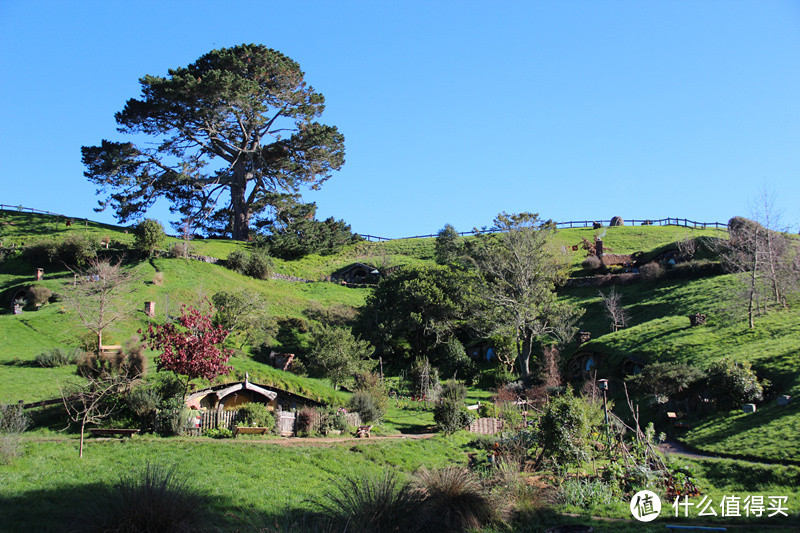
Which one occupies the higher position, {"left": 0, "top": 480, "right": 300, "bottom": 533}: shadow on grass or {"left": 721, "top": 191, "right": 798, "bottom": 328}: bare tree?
{"left": 721, "top": 191, "right": 798, "bottom": 328}: bare tree

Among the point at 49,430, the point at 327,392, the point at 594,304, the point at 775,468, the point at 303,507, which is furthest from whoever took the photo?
the point at 594,304

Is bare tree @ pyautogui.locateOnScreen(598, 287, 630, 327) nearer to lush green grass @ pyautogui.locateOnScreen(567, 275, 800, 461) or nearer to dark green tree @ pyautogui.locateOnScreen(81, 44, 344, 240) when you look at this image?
lush green grass @ pyautogui.locateOnScreen(567, 275, 800, 461)

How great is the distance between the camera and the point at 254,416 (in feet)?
75.2

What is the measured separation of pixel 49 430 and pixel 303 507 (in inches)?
448

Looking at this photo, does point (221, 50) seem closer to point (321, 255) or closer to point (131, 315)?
point (321, 255)

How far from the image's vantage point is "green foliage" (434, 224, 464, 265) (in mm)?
67875

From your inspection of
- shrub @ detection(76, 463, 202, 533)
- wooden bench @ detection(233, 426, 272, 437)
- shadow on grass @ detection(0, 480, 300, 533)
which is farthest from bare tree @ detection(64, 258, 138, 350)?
shrub @ detection(76, 463, 202, 533)

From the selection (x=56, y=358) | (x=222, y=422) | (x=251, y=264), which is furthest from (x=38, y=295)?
(x=222, y=422)

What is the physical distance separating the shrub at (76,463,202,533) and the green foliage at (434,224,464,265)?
5651 centimetres

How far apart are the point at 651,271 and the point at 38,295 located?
51481 millimetres

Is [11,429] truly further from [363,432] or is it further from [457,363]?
[457,363]

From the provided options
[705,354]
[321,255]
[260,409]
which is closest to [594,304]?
[705,354]

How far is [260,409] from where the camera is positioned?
76.3 feet

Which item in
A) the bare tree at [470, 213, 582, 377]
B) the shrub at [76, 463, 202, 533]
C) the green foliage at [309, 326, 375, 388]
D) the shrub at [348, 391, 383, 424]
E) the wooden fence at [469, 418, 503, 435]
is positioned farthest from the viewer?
the bare tree at [470, 213, 582, 377]
